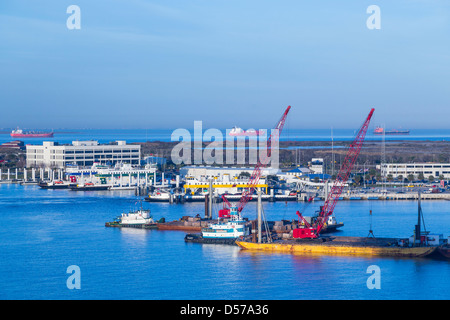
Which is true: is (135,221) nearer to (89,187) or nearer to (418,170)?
(89,187)

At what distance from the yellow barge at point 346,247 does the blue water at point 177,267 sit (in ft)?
0.67

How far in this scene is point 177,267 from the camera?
40.2 ft

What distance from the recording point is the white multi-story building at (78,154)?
116 feet

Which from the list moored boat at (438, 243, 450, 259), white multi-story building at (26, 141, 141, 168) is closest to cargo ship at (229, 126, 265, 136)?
white multi-story building at (26, 141, 141, 168)

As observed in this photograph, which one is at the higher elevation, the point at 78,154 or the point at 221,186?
the point at 78,154

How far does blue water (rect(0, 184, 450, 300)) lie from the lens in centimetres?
1062

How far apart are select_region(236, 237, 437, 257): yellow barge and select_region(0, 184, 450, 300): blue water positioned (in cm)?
20

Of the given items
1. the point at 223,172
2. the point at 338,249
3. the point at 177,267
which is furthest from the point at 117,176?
the point at 177,267

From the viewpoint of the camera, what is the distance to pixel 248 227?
15477 millimetres

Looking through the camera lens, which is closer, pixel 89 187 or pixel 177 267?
pixel 177 267

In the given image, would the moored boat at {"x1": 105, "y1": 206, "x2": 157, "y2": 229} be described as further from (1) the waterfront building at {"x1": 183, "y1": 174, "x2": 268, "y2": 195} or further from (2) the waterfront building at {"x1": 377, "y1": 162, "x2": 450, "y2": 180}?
(2) the waterfront building at {"x1": 377, "y1": 162, "x2": 450, "y2": 180}

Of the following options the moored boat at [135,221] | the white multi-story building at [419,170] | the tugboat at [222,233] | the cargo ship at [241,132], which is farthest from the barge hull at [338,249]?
the cargo ship at [241,132]

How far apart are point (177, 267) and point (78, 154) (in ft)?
80.1

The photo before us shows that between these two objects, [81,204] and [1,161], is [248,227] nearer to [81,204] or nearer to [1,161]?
[81,204]
